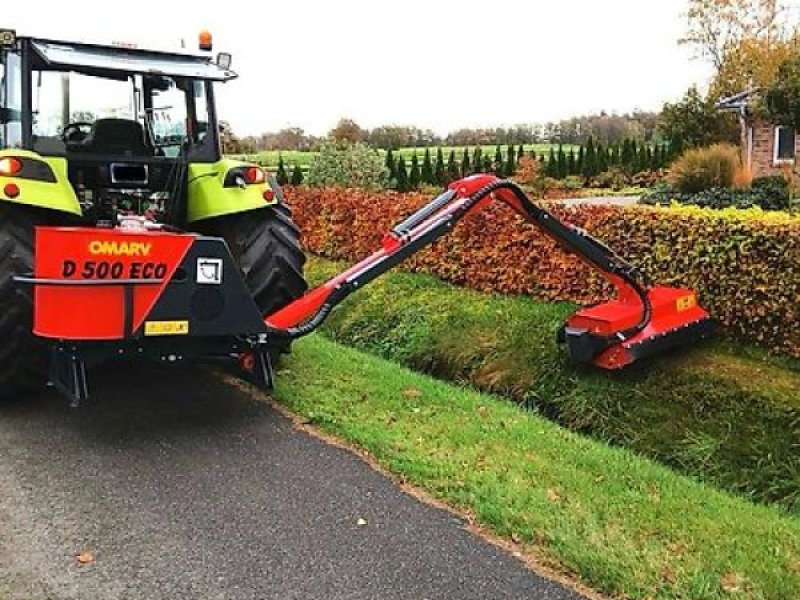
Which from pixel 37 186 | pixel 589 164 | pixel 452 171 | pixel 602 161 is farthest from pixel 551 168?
pixel 37 186

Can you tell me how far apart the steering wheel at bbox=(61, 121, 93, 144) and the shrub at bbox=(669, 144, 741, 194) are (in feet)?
40.3

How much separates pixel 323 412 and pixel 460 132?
126 feet

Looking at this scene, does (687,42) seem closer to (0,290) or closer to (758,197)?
(758,197)

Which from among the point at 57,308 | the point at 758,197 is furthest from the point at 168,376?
the point at 758,197

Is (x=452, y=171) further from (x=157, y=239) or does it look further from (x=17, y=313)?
(x=157, y=239)

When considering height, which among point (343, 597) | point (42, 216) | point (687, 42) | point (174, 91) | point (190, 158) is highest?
point (687, 42)

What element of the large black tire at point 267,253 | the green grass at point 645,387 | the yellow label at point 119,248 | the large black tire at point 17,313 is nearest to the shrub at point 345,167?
the green grass at point 645,387

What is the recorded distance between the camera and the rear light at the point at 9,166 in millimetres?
5645

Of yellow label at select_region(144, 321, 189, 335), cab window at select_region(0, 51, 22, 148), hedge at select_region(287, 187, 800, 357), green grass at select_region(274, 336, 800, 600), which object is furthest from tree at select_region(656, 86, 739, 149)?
yellow label at select_region(144, 321, 189, 335)

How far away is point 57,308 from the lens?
489cm

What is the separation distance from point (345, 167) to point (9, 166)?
45.9ft

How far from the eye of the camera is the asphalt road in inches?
148

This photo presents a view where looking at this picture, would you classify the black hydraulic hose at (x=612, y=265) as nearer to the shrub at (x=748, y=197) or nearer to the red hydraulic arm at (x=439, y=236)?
the red hydraulic arm at (x=439, y=236)

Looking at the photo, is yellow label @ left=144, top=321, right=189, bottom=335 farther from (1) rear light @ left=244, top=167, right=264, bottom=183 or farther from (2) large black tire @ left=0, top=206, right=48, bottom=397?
(1) rear light @ left=244, top=167, right=264, bottom=183
